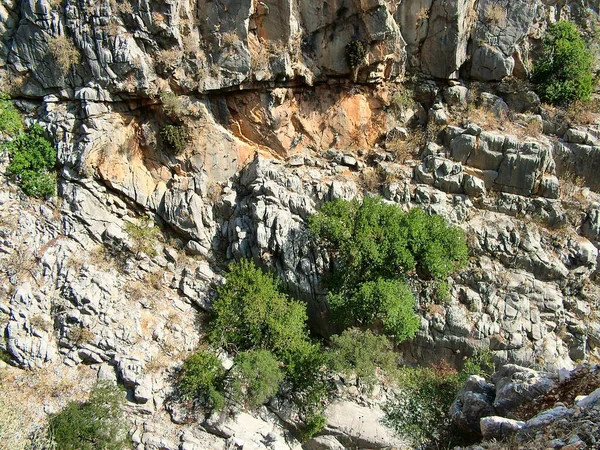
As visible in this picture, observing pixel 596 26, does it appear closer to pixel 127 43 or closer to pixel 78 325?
pixel 127 43

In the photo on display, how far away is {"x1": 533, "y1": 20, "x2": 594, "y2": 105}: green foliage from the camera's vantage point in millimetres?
19516

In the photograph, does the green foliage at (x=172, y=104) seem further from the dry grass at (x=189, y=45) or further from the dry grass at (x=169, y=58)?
the dry grass at (x=189, y=45)

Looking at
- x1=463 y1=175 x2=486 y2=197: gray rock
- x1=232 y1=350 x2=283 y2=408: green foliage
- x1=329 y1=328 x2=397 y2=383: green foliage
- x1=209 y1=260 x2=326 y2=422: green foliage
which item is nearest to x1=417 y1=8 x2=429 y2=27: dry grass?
x1=463 y1=175 x2=486 y2=197: gray rock

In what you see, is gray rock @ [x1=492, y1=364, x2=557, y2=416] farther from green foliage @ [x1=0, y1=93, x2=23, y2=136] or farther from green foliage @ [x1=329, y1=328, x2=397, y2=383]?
green foliage @ [x1=0, y1=93, x2=23, y2=136]

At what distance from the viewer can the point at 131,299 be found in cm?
1655

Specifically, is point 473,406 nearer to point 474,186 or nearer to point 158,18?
point 474,186

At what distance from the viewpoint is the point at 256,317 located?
16.0 metres

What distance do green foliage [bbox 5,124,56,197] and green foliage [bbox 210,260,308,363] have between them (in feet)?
24.4

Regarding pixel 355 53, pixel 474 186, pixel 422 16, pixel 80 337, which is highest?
pixel 422 16

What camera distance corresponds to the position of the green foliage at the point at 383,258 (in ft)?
52.3

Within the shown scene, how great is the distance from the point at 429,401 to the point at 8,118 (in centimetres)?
1755

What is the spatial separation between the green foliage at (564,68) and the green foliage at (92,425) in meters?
19.9

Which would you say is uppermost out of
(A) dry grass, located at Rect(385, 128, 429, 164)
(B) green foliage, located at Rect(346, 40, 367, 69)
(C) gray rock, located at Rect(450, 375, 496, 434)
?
(B) green foliage, located at Rect(346, 40, 367, 69)

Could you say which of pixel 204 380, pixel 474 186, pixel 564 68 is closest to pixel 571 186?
pixel 474 186
